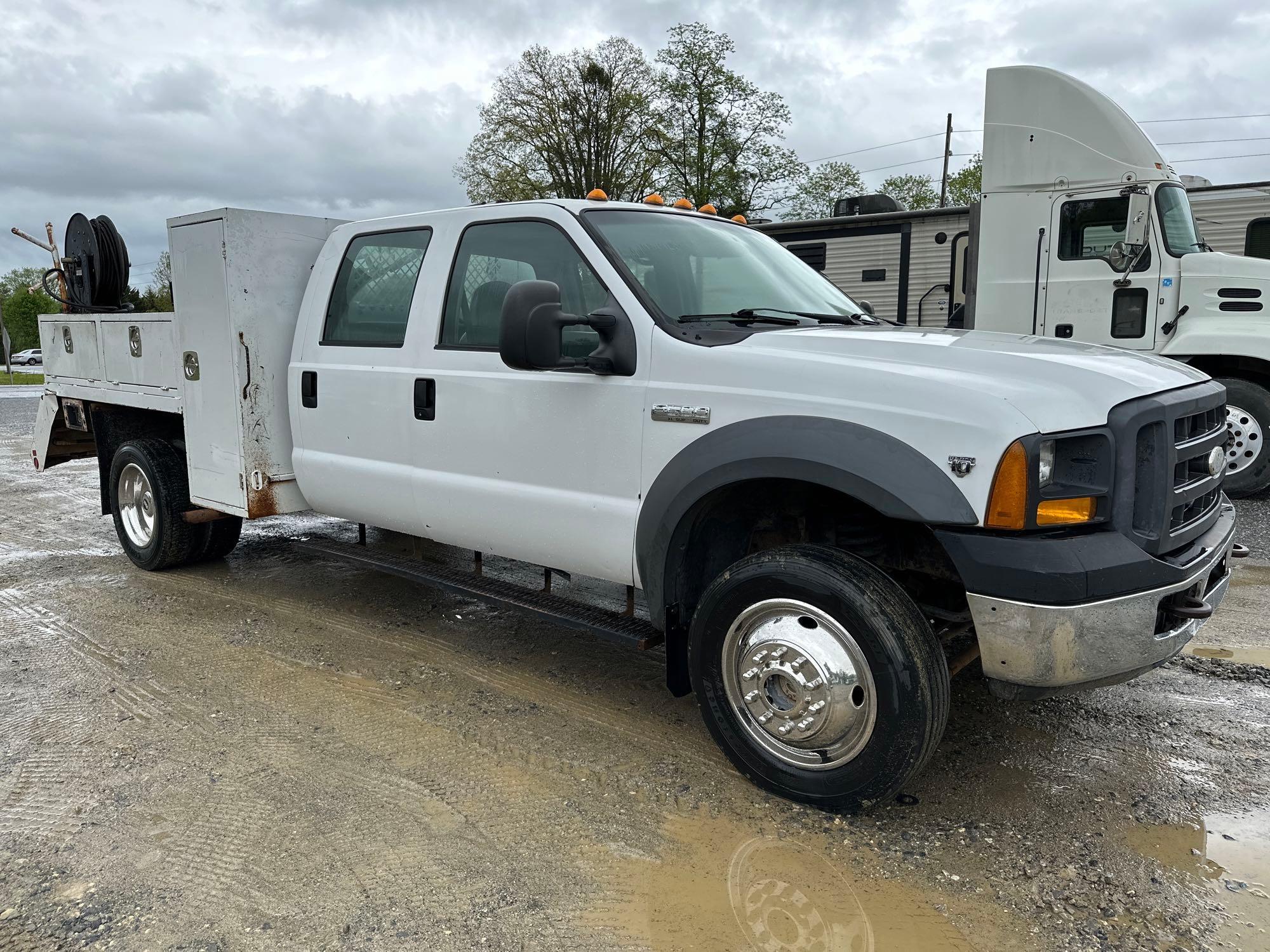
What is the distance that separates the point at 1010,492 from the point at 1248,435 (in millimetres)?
6811

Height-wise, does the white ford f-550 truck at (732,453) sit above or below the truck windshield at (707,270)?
below

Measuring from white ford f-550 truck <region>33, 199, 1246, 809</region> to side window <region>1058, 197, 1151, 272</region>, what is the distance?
205 inches

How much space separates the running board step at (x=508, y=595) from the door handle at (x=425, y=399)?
814 mm

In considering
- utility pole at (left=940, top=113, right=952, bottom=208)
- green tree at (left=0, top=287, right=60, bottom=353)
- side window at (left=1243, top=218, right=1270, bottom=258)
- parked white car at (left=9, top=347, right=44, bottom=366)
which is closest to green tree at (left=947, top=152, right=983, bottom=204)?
utility pole at (left=940, top=113, right=952, bottom=208)

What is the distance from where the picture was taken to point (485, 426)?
4.04m

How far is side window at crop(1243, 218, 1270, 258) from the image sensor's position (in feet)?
31.6

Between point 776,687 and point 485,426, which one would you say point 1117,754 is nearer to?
point 776,687

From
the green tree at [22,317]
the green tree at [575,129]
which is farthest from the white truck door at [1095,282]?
the green tree at [22,317]

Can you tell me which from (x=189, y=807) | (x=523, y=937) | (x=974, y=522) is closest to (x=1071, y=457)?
(x=974, y=522)

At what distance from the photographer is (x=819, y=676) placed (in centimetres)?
304

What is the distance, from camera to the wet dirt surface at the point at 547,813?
8.52ft

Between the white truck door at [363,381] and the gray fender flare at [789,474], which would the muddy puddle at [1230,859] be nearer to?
the gray fender flare at [789,474]

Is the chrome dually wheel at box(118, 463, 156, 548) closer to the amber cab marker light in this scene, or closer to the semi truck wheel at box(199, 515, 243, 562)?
the semi truck wheel at box(199, 515, 243, 562)

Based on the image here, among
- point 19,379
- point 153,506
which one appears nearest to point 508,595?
point 153,506
